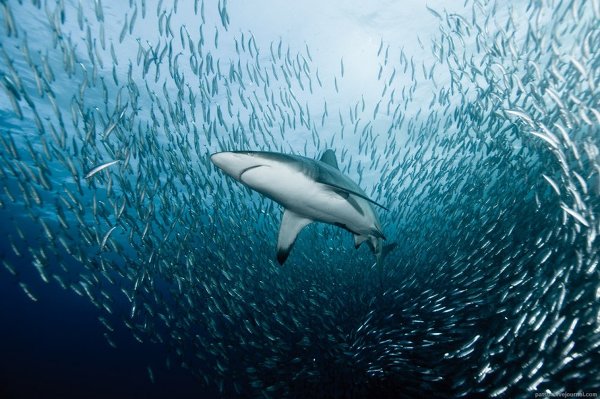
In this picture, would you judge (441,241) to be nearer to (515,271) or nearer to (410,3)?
(515,271)

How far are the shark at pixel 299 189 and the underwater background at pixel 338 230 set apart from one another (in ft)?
10.8

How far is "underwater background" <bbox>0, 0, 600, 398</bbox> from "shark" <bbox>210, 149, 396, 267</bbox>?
10.8ft

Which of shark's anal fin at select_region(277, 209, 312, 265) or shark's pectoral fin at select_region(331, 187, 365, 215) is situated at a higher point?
shark's pectoral fin at select_region(331, 187, 365, 215)

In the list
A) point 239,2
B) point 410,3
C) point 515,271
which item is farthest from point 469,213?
point 239,2

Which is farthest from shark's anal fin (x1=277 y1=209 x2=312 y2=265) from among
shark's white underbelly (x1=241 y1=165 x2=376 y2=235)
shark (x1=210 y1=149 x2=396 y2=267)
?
shark's white underbelly (x1=241 y1=165 x2=376 y2=235)

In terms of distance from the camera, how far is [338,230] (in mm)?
12250

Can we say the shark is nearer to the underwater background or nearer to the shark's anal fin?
the shark's anal fin

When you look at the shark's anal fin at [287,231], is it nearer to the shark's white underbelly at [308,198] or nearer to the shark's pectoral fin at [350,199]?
the shark's white underbelly at [308,198]

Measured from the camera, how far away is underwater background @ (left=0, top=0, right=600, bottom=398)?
6.04 m

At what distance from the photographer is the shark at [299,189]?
134 inches

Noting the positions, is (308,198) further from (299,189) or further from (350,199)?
(350,199)

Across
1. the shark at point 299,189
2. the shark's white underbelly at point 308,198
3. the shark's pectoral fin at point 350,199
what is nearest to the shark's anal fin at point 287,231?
the shark at point 299,189

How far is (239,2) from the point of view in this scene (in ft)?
39.1

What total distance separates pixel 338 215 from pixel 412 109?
1450 cm
